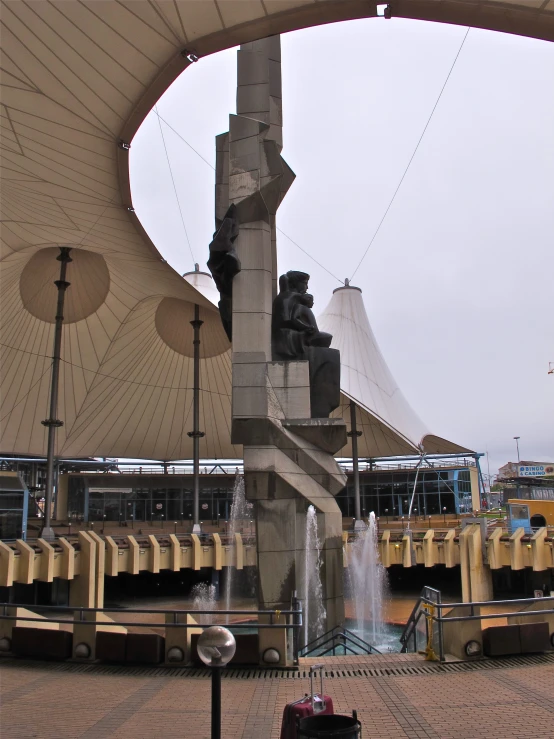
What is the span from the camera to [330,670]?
25.3ft

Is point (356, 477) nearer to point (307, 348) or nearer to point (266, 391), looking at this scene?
point (307, 348)

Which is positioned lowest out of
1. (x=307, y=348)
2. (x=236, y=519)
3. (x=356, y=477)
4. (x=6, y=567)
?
(x=6, y=567)

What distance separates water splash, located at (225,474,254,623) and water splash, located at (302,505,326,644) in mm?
10292

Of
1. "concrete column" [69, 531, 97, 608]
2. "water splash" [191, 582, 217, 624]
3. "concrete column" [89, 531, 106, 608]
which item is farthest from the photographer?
"water splash" [191, 582, 217, 624]

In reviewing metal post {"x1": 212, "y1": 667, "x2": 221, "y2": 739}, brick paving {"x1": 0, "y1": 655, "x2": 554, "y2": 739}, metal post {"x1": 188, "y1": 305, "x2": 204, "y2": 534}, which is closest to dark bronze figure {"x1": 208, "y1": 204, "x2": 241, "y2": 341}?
brick paving {"x1": 0, "y1": 655, "x2": 554, "y2": 739}

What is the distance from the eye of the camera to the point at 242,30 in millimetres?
9625

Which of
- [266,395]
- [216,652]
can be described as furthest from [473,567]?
[216,652]

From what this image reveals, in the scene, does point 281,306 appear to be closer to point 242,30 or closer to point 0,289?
point 242,30

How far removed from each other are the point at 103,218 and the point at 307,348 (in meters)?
10.3

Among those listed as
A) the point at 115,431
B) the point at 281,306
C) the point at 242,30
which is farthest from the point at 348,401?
the point at 242,30

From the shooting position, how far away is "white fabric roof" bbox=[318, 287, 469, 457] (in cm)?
3575

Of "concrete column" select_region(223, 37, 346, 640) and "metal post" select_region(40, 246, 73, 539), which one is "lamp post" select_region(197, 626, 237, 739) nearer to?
"concrete column" select_region(223, 37, 346, 640)

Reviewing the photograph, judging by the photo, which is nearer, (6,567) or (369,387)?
(6,567)

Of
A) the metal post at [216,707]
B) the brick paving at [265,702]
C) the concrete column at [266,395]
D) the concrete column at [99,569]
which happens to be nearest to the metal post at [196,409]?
the concrete column at [99,569]
